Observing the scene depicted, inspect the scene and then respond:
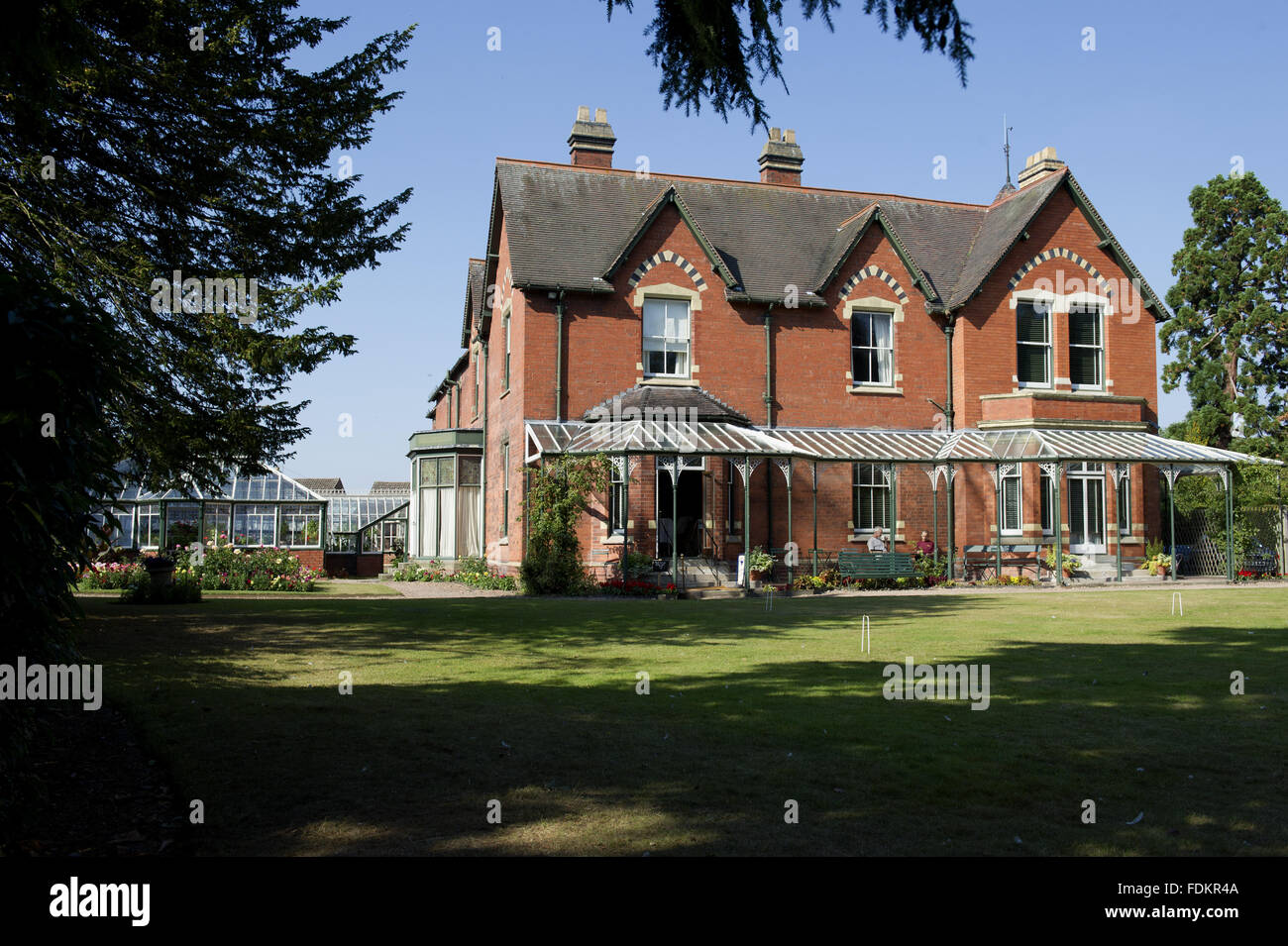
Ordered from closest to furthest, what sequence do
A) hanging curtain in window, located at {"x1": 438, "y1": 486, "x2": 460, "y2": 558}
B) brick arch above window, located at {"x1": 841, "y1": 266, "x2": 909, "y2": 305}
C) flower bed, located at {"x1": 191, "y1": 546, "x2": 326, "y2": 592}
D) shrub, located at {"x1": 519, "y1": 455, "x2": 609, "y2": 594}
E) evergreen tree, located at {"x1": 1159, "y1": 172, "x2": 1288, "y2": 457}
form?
shrub, located at {"x1": 519, "y1": 455, "x2": 609, "y2": 594} → flower bed, located at {"x1": 191, "y1": 546, "x2": 326, "y2": 592} → brick arch above window, located at {"x1": 841, "y1": 266, "x2": 909, "y2": 305} → hanging curtain in window, located at {"x1": 438, "y1": 486, "x2": 460, "y2": 558} → evergreen tree, located at {"x1": 1159, "y1": 172, "x2": 1288, "y2": 457}

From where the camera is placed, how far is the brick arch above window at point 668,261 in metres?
25.2

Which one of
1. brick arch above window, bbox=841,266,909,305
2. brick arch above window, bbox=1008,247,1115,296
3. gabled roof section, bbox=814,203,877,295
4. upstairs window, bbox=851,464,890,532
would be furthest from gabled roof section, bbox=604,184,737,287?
brick arch above window, bbox=1008,247,1115,296

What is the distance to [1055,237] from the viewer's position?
27.5 metres

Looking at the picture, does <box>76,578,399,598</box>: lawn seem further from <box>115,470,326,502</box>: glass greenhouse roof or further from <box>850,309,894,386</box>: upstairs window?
<box>850,309,894,386</box>: upstairs window

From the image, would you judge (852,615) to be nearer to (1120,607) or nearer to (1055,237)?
(1120,607)

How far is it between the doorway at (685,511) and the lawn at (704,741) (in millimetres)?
10956

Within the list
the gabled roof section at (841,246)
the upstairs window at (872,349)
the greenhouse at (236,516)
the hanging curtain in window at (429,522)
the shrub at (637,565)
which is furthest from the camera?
the hanging curtain in window at (429,522)

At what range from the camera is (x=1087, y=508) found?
2623cm

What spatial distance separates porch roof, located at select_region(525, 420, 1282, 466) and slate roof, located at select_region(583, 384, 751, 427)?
0.83 ft

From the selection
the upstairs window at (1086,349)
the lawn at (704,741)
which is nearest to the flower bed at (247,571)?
the lawn at (704,741)

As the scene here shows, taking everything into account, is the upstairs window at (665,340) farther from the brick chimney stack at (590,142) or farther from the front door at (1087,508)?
the front door at (1087,508)

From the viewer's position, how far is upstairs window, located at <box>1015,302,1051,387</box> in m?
27.4

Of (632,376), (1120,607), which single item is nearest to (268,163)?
(632,376)

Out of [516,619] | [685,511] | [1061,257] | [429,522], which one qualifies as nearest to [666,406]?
[685,511]
